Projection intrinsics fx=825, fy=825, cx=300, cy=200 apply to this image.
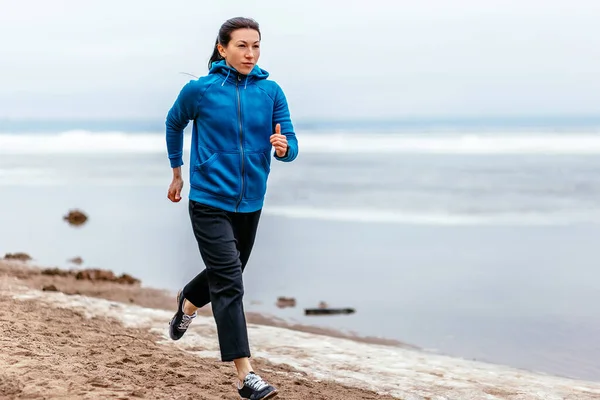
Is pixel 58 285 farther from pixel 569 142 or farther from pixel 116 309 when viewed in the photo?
pixel 569 142

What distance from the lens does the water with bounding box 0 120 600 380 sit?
26.6ft

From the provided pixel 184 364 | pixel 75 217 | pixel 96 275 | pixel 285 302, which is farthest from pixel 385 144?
pixel 184 364

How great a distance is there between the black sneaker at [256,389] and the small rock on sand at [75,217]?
409 inches

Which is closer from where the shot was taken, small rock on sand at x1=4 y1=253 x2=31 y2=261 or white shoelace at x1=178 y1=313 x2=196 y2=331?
white shoelace at x1=178 y1=313 x2=196 y2=331

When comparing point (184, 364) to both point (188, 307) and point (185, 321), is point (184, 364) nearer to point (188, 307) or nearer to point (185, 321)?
point (185, 321)

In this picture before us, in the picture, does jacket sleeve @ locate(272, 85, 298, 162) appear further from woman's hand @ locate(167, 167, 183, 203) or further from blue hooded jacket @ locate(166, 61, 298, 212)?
woman's hand @ locate(167, 167, 183, 203)

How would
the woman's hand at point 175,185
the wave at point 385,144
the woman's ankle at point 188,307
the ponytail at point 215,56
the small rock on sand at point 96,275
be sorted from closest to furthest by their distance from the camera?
the ponytail at point 215,56 → the woman's hand at point 175,185 → the woman's ankle at point 188,307 → the small rock on sand at point 96,275 → the wave at point 385,144

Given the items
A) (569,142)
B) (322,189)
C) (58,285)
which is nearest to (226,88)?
(58,285)

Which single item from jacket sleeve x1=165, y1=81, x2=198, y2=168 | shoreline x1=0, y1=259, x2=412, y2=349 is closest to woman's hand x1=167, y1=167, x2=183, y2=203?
jacket sleeve x1=165, y1=81, x2=198, y2=168

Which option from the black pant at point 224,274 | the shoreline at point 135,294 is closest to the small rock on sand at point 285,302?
the shoreline at point 135,294

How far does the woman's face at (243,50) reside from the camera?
4230 millimetres

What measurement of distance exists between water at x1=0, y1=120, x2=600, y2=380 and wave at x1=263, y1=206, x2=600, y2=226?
0.12 feet

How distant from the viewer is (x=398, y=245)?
11898mm

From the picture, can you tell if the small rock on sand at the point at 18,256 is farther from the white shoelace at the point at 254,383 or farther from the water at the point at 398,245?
the white shoelace at the point at 254,383
